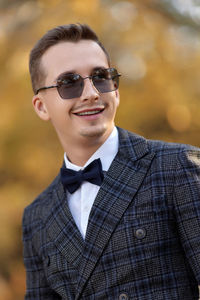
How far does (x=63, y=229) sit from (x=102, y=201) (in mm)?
269

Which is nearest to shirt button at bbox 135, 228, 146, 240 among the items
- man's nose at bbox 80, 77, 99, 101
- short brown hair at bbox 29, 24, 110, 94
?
man's nose at bbox 80, 77, 99, 101

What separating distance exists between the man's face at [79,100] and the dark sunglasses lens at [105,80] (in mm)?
23

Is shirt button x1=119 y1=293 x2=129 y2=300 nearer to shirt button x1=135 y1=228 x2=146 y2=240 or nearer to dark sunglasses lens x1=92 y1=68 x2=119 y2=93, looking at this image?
shirt button x1=135 y1=228 x2=146 y2=240

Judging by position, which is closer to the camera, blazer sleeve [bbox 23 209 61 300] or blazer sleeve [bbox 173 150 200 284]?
blazer sleeve [bbox 173 150 200 284]

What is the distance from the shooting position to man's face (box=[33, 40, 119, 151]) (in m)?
2.01

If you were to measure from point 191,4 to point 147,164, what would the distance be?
6.51 feet

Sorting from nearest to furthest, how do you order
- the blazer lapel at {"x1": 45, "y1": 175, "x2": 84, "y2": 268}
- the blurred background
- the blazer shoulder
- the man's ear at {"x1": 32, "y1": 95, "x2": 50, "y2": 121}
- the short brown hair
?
the blazer shoulder
the blazer lapel at {"x1": 45, "y1": 175, "x2": 84, "y2": 268}
the short brown hair
the man's ear at {"x1": 32, "y1": 95, "x2": 50, "y2": 121}
the blurred background

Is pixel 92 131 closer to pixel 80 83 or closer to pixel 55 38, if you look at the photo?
pixel 80 83

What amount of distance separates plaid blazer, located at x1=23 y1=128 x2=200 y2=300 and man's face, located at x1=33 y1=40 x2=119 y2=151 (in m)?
0.18

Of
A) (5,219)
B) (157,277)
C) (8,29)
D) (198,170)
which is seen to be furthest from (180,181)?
(8,29)

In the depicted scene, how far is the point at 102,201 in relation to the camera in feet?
6.56

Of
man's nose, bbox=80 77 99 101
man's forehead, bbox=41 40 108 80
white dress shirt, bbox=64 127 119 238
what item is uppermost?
man's forehead, bbox=41 40 108 80

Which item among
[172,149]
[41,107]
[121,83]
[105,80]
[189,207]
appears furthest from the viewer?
[121,83]

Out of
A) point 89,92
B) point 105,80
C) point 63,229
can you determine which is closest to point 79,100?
point 89,92
